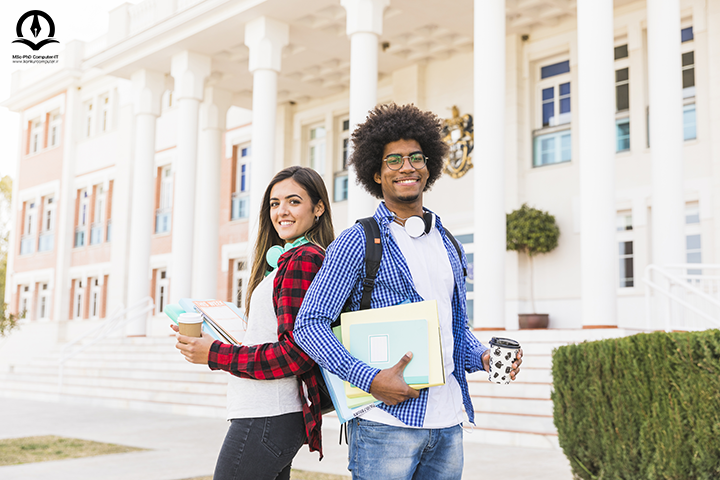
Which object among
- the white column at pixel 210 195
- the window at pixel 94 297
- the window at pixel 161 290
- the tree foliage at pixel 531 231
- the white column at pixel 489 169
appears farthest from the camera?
the window at pixel 94 297

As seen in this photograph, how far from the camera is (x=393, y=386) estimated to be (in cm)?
202

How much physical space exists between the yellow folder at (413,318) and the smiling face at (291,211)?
1.73 ft

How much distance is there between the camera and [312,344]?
206 cm

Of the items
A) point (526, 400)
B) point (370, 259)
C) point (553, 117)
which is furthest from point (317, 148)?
point (370, 259)

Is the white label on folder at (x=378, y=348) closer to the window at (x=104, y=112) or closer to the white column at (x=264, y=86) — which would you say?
the white column at (x=264, y=86)

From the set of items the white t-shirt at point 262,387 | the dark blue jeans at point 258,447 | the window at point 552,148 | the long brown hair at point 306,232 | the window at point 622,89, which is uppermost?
the window at point 622,89

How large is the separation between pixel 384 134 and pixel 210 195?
648 inches

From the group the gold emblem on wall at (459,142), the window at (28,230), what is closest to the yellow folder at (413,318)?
the gold emblem on wall at (459,142)

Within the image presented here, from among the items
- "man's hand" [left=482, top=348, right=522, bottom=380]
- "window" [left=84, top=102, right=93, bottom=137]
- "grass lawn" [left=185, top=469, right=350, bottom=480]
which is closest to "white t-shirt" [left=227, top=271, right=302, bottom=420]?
"man's hand" [left=482, top=348, right=522, bottom=380]

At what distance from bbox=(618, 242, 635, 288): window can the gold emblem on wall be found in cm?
397

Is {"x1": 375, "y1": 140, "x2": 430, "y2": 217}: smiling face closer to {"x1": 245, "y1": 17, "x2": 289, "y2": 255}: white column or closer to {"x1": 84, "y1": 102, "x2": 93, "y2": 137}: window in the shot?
{"x1": 245, "y1": 17, "x2": 289, "y2": 255}: white column

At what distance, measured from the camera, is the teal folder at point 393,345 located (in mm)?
2051

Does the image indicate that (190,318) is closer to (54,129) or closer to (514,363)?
(514,363)

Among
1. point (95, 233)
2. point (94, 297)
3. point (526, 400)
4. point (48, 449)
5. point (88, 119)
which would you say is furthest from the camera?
point (88, 119)
